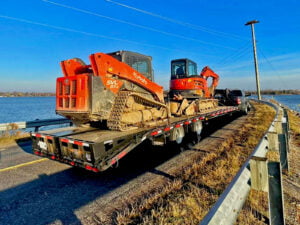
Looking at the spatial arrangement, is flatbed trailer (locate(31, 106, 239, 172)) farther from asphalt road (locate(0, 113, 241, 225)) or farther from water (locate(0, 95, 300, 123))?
water (locate(0, 95, 300, 123))

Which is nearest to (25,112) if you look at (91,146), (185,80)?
Answer: (185,80)

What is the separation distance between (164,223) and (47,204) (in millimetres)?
2294

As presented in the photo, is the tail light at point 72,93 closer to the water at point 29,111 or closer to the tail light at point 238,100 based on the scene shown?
the tail light at point 238,100

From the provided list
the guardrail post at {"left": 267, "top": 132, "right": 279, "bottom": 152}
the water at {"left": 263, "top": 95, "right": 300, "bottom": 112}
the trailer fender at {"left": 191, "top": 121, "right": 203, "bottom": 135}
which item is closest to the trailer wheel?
the trailer fender at {"left": 191, "top": 121, "right": 203, "bottom": 135}

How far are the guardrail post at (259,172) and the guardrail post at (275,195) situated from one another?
15 centimetres

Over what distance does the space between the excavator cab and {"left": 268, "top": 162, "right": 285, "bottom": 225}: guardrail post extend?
8799mm

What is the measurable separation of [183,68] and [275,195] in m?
9.04

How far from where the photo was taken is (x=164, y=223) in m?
2.68

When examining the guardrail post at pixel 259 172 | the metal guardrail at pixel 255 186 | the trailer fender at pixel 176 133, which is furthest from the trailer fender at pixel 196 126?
the guardrail post at pixel 259 172

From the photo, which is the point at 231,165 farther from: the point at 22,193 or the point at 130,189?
the point at 22,193

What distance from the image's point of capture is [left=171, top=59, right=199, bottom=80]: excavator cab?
10.4 meters

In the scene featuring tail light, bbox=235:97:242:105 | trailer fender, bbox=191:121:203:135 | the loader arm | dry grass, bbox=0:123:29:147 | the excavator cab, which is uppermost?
the excavator cab

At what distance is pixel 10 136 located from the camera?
9.22 m

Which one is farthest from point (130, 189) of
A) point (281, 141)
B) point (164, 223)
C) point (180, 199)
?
point (281, 141)
